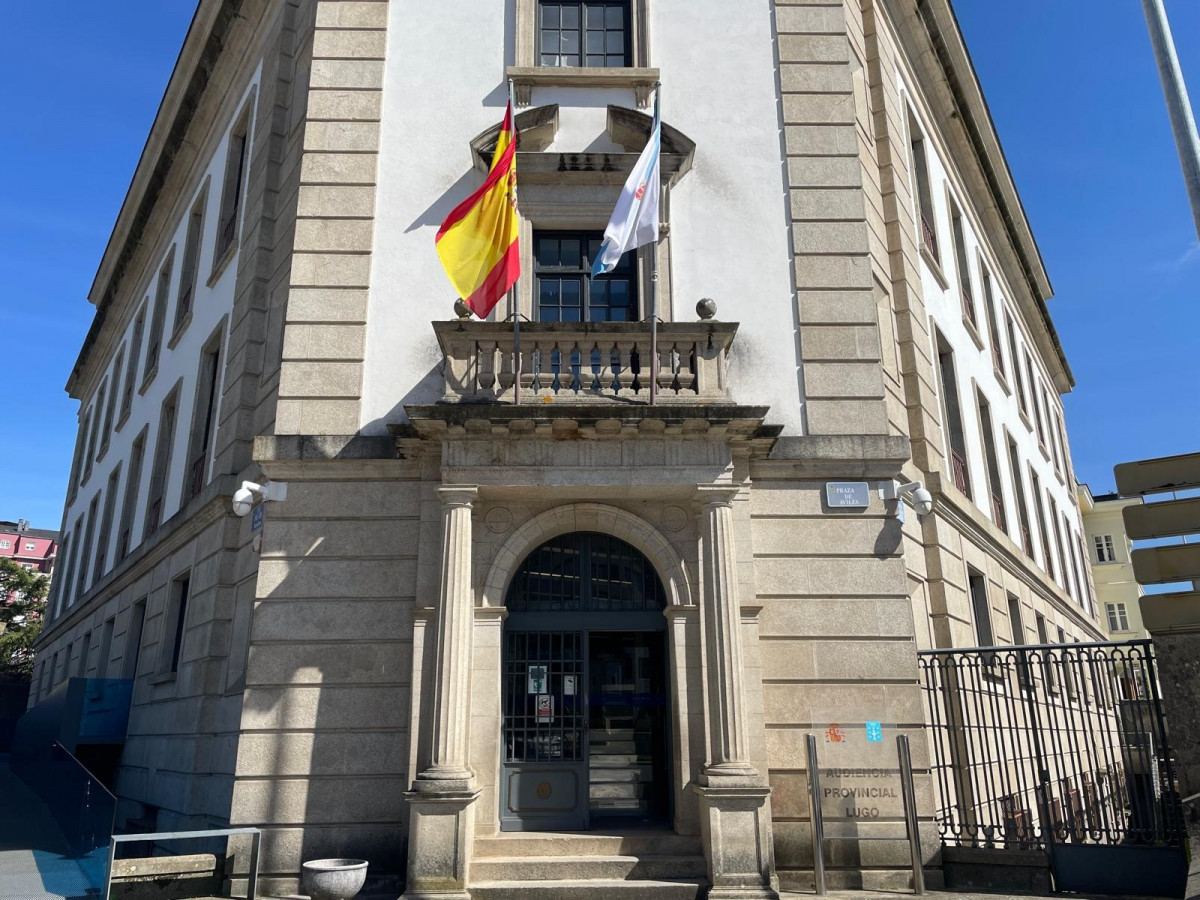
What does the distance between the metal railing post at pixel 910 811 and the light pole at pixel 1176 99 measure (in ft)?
19.6

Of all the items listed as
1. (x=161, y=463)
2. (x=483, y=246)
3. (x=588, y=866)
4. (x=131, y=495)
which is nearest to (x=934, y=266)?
(x=483, y=246)

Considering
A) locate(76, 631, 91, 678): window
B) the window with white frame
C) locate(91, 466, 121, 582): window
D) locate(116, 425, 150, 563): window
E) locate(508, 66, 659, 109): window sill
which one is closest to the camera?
locate(508, 66, 659, 109): window sill

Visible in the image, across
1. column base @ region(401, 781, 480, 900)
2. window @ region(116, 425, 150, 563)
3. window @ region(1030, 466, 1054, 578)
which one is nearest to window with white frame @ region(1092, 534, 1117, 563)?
window @ region(1030, 466, 1054, 578)

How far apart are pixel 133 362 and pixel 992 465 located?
72.0 ft

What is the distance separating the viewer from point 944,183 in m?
18.7

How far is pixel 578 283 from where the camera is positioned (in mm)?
12336

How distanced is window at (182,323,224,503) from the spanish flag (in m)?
6.66

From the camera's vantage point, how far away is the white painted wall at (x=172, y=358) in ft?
54.2

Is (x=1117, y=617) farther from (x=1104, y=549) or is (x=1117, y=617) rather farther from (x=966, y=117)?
(x=966, y=117)

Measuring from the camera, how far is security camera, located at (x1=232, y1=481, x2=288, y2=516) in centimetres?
1109

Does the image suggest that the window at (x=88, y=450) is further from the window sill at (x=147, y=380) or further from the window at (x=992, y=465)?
the window at (x=992, y=465)

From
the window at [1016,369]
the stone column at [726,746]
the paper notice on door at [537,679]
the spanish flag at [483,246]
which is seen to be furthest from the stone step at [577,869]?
the window at [1016,369]

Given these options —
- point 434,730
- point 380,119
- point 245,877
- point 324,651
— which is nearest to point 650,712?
point 434,730

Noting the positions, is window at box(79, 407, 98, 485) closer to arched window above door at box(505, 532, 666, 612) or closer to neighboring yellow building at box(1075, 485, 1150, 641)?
arched window above door at box(505, 532, 666, 612)
